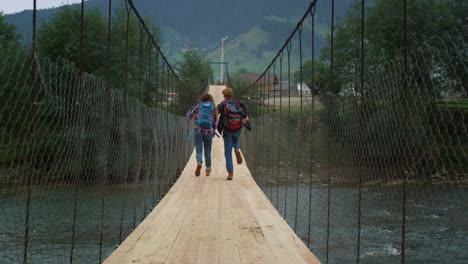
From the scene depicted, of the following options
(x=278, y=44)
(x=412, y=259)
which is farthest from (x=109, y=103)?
(x=278, y=44)

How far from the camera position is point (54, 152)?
2.34 meters

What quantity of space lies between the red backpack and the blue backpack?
0.72 ft

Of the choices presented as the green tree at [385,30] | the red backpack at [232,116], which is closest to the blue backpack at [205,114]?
the red backpack at [232,116]

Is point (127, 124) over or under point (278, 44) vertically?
under

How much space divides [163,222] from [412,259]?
623cm

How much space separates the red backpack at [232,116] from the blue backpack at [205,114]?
218mm

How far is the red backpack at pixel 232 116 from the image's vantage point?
5422mm

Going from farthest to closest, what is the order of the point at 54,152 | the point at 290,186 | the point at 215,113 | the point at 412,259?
1. the point at 290,186
2. the point at 412,259
3. the point at 215,113
4. the point at 54,152

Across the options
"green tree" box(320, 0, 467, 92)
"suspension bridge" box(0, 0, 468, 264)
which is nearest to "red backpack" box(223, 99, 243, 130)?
"suspension bridge" box(0, 0, 468, 264)

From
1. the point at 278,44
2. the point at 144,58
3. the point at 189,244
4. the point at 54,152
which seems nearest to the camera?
the point at 54,152

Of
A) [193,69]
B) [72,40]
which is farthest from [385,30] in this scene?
[193,69]

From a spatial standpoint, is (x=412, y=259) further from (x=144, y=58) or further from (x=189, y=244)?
(x=144, y=58)

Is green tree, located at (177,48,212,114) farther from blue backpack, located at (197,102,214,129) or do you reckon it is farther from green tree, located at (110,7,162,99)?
blue backpack, located at (197,102,214,129)

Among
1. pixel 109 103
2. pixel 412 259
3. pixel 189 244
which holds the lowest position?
pixel 412 259
